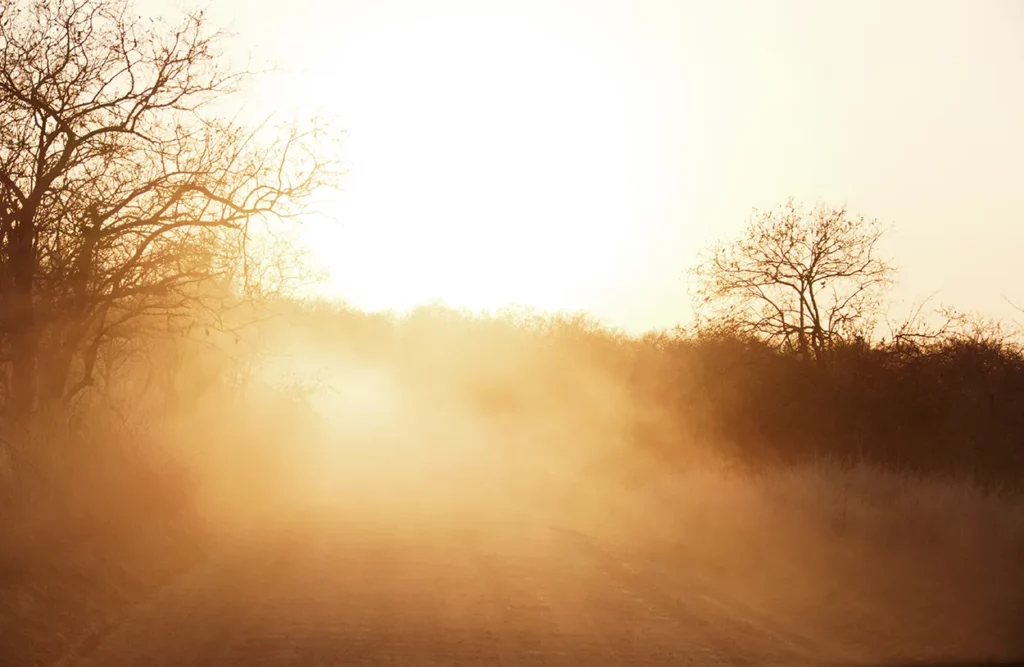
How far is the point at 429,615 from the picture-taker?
11.2 metres

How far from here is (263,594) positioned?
479 inches

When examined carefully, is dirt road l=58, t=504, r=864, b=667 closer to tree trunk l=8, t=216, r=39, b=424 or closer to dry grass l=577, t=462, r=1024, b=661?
dry grass l=577, t=462, r=1024, b=661

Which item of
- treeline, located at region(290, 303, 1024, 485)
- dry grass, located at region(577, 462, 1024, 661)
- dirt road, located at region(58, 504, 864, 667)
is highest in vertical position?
treeline, located at region(290, 303, 1024, 485)

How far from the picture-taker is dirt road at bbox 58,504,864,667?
9461mm

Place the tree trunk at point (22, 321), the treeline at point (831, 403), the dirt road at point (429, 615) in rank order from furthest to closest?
the treeline at point (831, 403)
the tree trunk at point (22, 321)
the dirt road at point (429, 615)

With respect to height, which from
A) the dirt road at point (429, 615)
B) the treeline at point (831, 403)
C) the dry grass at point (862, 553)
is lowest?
the dirt road at point (429, 615)

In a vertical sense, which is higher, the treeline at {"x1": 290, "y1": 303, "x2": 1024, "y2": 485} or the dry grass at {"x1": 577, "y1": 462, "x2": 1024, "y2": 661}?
the treeline at {"x1": 290, "y1": 303, "x2": 1024, "y2": 485}

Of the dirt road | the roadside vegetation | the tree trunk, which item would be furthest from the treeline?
the tree trunk

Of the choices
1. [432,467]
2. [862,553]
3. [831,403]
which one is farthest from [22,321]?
[432,467]

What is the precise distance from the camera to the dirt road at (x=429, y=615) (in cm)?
946

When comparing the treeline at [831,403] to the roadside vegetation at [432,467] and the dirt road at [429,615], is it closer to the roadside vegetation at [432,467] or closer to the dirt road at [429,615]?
the roadside vegetation at [432,467]

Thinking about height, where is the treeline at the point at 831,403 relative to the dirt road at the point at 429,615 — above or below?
above

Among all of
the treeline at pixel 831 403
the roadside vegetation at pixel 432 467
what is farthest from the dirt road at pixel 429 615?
the treeline at pixel 831 403

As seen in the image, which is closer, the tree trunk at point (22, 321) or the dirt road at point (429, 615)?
the dirt road at point (429, 615)
